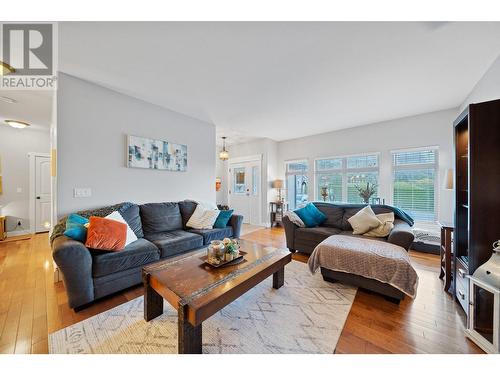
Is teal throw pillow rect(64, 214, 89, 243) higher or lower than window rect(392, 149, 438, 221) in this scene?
lower

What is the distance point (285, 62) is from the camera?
2.11m

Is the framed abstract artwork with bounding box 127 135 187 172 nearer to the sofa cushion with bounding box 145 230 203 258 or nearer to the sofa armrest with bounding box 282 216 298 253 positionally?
the sofa cushion with bounding box 145 230 203 258

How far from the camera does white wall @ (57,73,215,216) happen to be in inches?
95.2

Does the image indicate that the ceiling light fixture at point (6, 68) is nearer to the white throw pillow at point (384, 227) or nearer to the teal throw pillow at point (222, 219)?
the teal throw pillow at point (222, 219)

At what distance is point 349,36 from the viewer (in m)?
1.72

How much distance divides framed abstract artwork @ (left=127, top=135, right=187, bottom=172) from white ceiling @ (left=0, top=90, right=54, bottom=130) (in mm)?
1300

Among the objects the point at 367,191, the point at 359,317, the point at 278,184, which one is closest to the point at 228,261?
the point at 359,317

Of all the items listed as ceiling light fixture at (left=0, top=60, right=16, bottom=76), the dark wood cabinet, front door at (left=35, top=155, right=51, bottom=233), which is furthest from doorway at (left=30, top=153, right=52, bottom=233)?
the dark wood cabinet

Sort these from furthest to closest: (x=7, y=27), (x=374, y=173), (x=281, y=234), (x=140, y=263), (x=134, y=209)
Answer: (x=281, y=234), (x=374, y=173), (x=134, y=209), (x=140, y=263), (x=7, y=27)

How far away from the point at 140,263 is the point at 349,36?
311 centimetres

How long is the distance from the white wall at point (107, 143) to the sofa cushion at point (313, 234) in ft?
7.49

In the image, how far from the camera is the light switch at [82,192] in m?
2.48
